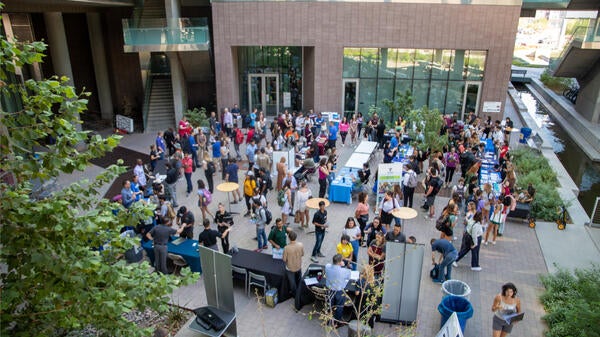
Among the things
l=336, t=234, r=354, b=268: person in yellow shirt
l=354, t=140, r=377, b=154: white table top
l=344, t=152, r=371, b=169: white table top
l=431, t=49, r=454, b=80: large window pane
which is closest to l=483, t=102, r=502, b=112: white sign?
l=431, t=49, r=454, b=80: large window pane

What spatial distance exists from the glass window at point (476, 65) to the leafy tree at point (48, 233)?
2288cm

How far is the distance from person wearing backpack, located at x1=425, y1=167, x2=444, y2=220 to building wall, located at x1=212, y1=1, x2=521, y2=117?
11.6 m

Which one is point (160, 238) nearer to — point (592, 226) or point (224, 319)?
point (224, 319)

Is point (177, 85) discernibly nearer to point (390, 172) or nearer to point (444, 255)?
point (390, 172)

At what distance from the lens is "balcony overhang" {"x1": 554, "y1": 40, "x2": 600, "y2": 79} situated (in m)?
24.7

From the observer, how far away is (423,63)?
24.5 m

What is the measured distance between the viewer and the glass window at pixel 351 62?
24500 mm

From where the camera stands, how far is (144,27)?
2203 cm

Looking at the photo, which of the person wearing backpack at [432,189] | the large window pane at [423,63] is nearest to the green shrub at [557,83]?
the large window pane at [423,63]

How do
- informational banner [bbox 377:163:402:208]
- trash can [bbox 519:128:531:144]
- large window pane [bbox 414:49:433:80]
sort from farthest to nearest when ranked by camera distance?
large window pane [bbox 414:49:433:80] → trash can [bbox 519:128:531:144] → informational banner [bbox 377:163:402:208]

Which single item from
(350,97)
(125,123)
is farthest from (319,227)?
(125,123)

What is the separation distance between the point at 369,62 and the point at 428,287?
16450mm

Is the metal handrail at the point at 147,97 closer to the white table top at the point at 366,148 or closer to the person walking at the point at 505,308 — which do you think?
the white table top at the point at 366,148

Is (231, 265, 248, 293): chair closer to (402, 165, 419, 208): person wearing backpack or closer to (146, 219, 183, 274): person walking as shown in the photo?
(146, 219, 183, 274): person walking
